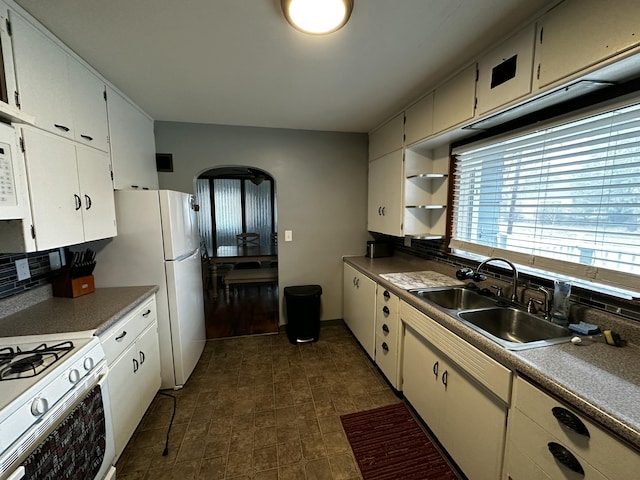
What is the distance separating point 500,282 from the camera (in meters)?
1.84

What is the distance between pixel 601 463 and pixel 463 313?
0.79 m

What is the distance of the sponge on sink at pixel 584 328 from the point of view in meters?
1.22

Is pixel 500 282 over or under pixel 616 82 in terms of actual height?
under

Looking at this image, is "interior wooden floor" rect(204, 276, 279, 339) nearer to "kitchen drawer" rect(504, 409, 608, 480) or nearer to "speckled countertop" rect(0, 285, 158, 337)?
"speckled countertop" rect(0, 285, 158, 337)

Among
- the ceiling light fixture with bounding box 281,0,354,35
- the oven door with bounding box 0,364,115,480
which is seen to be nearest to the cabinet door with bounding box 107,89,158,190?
the oven door with bounding box 0,364,115,480

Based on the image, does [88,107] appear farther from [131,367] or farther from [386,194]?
[386,194]

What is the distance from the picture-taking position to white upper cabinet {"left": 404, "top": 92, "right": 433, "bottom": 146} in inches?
80.4

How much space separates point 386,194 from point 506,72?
1.45 m

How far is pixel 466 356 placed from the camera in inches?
52.3

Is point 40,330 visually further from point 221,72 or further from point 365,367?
point 365,367

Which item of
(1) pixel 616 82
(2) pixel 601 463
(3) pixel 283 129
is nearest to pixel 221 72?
(3) pixel 283 129

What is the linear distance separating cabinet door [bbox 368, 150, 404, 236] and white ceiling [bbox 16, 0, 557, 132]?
0.56 meters

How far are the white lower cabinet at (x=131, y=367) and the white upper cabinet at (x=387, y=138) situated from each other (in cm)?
252

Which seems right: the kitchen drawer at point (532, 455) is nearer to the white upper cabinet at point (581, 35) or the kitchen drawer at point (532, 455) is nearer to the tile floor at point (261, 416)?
the tile floor at point (261, 416)
